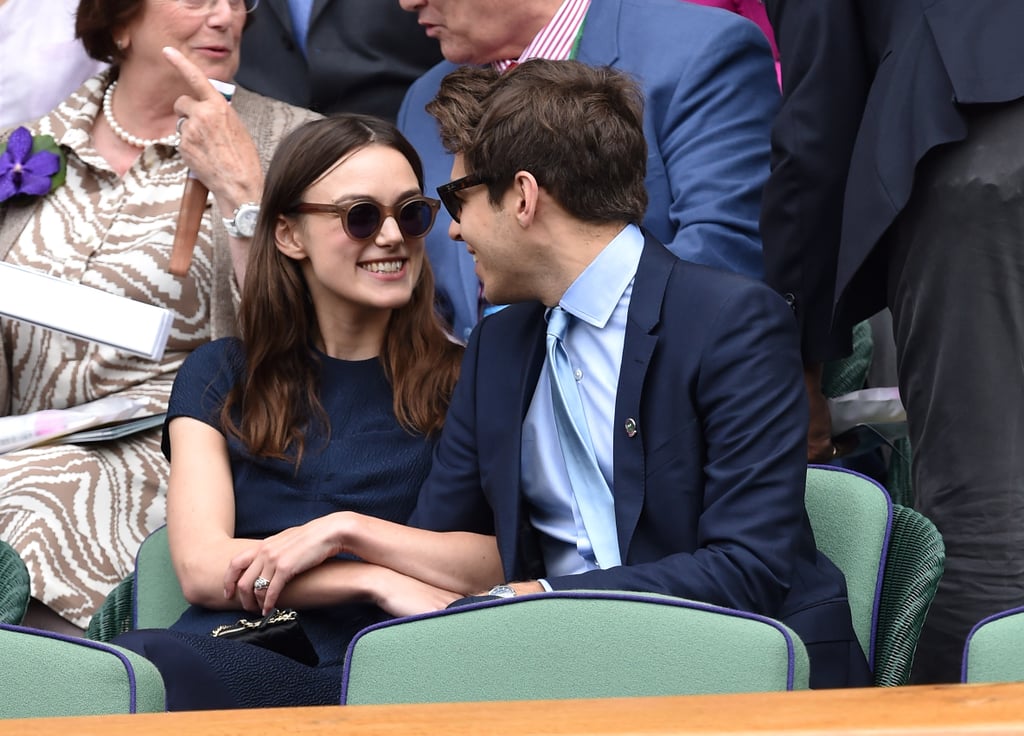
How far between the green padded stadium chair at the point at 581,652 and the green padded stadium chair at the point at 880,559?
700 mm

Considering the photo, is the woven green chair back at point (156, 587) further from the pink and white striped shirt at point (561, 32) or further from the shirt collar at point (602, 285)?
Result: the pink and white striped shirt at point (561, 32)

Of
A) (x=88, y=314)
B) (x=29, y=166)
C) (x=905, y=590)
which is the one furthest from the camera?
(x=29, y=166)

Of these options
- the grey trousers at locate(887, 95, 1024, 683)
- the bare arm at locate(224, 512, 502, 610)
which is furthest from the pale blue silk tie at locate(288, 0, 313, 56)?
the grey trousers at locate(887, 95, 1024, 683)

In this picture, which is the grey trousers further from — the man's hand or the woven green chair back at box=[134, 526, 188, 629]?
the woven green chair back at box=[134, 526, 188, 629]

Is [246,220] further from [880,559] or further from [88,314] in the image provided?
[880,559]

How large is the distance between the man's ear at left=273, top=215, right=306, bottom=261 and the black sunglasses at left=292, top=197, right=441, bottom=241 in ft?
0.15

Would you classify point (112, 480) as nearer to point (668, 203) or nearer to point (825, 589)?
point (668, 203)

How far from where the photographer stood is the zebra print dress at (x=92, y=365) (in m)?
3.15

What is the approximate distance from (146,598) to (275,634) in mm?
463

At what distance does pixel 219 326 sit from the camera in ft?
11.6

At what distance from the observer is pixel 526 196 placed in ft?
8.17

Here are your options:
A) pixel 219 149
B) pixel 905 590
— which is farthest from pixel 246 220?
pixel 905 590

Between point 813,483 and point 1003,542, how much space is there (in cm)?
37

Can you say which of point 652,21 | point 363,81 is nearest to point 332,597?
point 652,21
